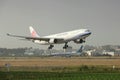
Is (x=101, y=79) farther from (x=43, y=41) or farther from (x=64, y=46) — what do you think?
(x=43, y=41)

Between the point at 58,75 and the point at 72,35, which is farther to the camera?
the point at 72,35

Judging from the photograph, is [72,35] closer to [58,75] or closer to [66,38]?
[66,38]

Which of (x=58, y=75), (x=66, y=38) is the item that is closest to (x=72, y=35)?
(x=66, y=38)

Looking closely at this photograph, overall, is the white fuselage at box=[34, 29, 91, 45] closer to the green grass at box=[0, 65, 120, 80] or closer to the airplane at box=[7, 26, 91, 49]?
the airplane at box=[7, 26, 91, 49]

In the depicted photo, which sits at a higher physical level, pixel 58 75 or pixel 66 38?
pixel 66 38

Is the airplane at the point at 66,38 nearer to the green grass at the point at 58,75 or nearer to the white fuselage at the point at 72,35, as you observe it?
the white fuselage at the point at 72,35

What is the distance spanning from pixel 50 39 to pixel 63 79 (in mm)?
49835

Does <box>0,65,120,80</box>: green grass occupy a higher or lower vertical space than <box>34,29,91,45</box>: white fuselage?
lower

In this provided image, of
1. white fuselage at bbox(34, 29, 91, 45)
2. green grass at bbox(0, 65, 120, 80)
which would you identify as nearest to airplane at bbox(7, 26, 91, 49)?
white fuselage at bbox(34, 29, 91, 45)

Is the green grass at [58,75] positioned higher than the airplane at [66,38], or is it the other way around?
the airplane at [66,38]

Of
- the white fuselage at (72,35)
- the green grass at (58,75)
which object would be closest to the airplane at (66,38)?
the white fuselage at (72,35)

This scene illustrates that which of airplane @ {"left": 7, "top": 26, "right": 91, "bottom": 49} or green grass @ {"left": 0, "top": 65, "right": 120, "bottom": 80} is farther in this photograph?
airplane @ {"left": 7, "top": 26, "right": 91, "bottom": 49}

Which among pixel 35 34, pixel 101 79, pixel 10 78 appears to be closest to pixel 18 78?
pixel 10 78

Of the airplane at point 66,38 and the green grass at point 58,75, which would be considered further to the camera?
the airplane at point 66,38
